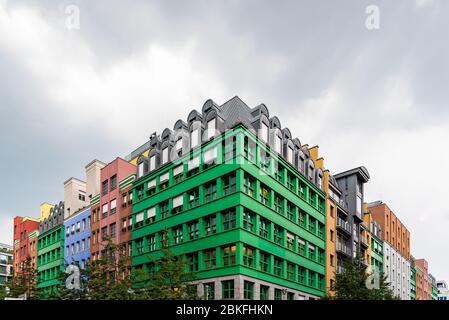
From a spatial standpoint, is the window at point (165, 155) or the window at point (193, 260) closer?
the window at point (193, 260)

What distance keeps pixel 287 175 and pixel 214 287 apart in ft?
51.7

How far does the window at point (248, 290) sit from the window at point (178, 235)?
8606 mm

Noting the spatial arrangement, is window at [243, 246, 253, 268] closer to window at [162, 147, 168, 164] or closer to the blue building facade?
the blue building facade

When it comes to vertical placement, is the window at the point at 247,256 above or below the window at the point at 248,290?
above

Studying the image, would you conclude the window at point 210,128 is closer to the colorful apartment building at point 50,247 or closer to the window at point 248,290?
the window at point 248,290

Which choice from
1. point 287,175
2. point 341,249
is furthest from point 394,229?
A: point 287,175

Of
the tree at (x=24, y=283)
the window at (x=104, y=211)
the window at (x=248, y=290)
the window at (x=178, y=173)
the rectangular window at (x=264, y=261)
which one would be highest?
the window at (x=178, y=173)

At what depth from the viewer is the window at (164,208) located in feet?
150

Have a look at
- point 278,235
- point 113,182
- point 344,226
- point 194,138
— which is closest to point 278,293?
point 278,235

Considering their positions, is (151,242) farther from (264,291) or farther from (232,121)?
(232,121)

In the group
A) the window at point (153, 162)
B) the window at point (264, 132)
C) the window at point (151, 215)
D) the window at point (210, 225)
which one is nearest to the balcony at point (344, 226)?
the window at point (264, 132)

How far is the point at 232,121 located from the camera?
145 feet

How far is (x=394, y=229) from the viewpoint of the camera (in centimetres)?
7581
